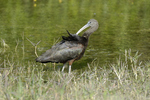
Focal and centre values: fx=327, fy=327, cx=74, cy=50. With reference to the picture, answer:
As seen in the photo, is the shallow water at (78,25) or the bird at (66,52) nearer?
the bird at (66,52)

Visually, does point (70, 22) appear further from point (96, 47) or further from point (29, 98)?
point (29, 98)

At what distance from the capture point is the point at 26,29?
398 inches

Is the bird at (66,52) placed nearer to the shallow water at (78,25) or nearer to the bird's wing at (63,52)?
the bird's wing at (63,52)

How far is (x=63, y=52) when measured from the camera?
5957mm

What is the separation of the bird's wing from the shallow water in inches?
27.0

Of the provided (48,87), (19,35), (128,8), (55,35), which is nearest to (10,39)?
(19,35)

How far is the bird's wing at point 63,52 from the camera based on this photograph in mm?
5934

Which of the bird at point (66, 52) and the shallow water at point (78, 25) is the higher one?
the bird at point (66, 52)

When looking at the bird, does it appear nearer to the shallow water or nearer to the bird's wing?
the bird's wing

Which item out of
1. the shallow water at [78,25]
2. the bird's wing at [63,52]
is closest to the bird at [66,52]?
the bird's wing at [63,52]

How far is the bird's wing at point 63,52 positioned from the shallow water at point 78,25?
0.69 metres

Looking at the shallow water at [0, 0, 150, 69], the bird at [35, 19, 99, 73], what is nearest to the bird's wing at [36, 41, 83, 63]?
the bird at [35, 19, 99, 73]

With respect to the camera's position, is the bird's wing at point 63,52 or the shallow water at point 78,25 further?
the shallow water at point 78,25

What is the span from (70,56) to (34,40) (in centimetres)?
286
